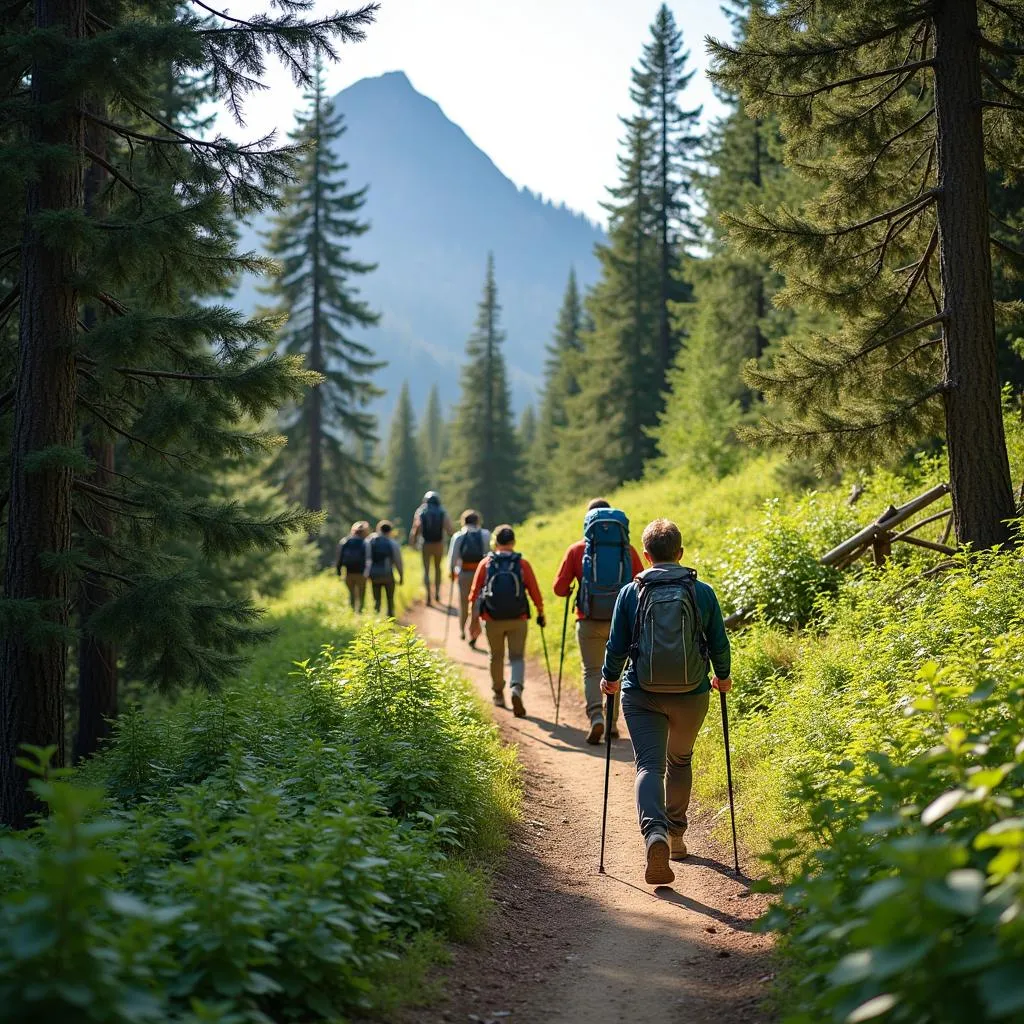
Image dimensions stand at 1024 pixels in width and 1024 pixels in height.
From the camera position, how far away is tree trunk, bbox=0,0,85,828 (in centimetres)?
754

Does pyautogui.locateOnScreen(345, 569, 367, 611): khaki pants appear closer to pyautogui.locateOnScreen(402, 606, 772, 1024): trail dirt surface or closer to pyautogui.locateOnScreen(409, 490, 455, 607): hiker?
pyautogui.locateOnScreen(409, 490, 455, 607): hiker

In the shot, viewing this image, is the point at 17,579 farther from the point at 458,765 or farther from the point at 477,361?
the point at 477,361

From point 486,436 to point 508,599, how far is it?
43.0m

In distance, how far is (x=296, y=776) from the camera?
6.22 m

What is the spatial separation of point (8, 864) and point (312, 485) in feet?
90.5

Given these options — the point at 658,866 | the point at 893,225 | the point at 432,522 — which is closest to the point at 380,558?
the point at 432,522

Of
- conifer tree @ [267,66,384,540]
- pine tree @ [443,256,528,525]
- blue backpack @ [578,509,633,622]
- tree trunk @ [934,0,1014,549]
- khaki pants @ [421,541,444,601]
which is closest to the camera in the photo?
tree trunk @ [934,0,1014,549]

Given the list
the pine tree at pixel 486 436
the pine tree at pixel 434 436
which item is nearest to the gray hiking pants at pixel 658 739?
the pine tree at pixel 486 436

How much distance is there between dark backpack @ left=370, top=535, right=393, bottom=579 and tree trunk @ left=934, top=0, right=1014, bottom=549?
11194mm

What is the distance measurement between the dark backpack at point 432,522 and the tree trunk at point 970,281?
42.8ft

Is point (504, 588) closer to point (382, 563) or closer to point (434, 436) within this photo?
point (382, 563)

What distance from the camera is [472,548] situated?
1634 cm

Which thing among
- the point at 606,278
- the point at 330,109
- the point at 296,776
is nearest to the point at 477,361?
the point at 606,278

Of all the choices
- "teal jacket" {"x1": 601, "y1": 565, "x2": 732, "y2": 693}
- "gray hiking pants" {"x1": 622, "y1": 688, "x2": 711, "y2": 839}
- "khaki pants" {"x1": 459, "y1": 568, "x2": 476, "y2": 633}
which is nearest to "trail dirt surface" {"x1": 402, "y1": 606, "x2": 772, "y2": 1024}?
"gray hiking pants" {"x1": 622, "y1": 688, "x2": 711, "y2": 839}
